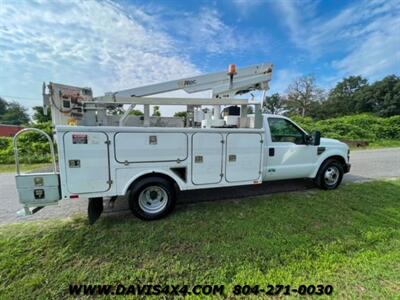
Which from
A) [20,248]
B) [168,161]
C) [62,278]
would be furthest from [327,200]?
[20,248]

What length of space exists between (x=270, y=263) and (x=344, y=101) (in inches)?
2576

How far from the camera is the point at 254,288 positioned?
93.0 inches

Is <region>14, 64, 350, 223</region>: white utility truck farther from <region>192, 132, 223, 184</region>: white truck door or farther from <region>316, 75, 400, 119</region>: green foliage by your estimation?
<region>316, 75, 400, 119</region>: green foliage

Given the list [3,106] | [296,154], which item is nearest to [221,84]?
[296,154]

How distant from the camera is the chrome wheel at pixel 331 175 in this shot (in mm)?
5621

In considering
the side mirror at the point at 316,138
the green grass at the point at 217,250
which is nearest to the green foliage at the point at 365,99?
the side mirror at the point at 316,138

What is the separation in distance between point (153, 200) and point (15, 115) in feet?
286

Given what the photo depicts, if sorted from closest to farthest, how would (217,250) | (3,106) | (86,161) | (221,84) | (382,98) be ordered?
1. (217,250)
2. (86,161)
3. (221,84)
4. (382,98)
5. (3,106)

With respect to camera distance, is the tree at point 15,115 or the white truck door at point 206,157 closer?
the white truck door at point 206,157

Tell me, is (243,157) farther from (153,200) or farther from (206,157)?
(153,200)

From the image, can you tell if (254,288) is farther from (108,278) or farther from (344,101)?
(344,101)

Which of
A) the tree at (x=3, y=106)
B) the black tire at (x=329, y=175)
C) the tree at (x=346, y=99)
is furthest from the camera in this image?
the tree at (x=3, y=106)

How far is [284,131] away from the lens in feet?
16.9

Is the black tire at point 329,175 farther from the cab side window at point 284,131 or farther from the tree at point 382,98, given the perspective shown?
the tree at point 382,98
